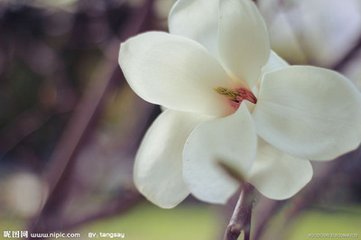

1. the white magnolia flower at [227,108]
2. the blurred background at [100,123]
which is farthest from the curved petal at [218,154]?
the blurred background at [100,123]

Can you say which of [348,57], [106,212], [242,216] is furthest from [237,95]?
[106,212]

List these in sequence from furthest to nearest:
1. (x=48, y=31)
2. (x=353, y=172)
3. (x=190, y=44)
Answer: (x=48, y=31) → (x=353, y=172) → (x=190, y=44)

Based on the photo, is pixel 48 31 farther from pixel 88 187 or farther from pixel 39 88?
pixel 88 187

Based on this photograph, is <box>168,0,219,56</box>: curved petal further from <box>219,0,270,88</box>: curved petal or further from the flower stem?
the flower stem

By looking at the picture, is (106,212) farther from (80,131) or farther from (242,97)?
(242,97)

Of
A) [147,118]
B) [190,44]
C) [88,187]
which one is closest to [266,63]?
[190,44]
